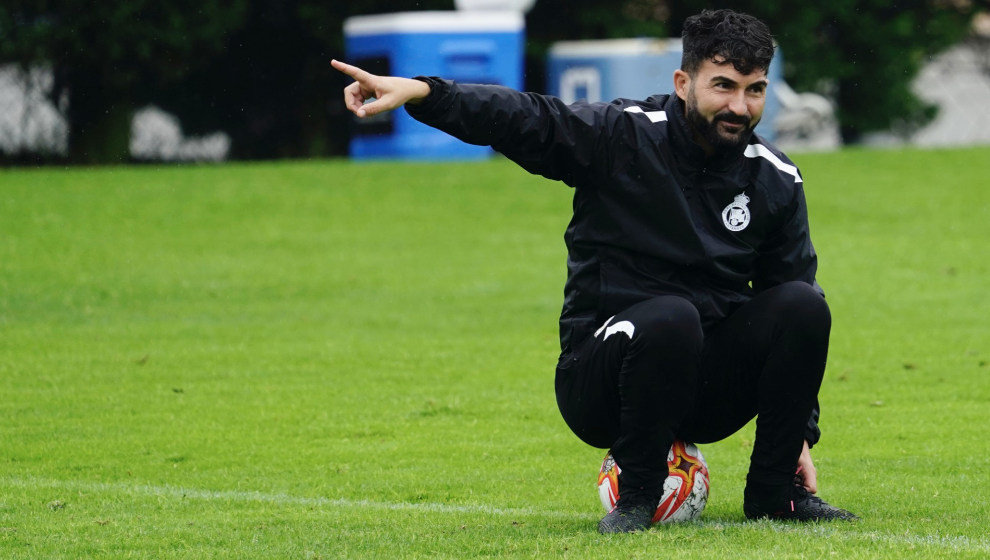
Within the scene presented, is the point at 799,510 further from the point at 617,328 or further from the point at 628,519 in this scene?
the point at 617,328

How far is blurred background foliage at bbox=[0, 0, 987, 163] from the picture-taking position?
2300cm

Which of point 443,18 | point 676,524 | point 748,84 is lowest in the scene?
point 443,18

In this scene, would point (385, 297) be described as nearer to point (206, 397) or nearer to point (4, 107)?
point (206, 397)

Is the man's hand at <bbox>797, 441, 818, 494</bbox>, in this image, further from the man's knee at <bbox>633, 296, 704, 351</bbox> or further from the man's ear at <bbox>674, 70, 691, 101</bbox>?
the man's ear at <bbox>674, 70, 691, 101</bbox>

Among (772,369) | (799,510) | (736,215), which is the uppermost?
(736,215)

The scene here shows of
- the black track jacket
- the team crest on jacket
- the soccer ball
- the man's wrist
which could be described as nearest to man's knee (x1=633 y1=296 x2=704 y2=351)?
the black track jacket

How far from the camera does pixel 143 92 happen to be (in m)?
24.6

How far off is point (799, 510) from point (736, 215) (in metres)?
1.03

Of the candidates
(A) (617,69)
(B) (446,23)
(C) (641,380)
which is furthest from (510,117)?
(A) (617,69)

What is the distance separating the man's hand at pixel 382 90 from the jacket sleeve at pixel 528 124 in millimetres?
49

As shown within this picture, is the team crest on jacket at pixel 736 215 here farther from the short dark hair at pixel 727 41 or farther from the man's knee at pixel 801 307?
the short dark hair at pixel 727 41

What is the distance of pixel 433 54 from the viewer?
21.9 meters

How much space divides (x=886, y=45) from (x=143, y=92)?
15.9 m

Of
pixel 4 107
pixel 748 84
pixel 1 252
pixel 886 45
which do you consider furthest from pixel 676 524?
pixel 886 45
